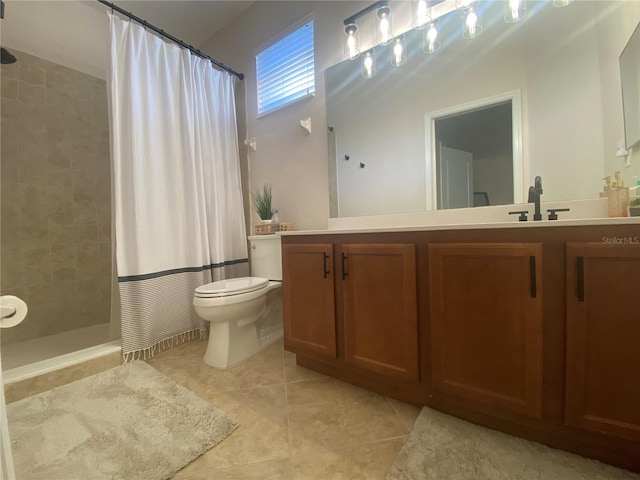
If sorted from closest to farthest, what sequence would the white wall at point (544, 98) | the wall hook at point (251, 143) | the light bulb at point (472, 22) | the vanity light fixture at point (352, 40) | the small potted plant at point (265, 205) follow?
the white wall at point (544, 98)
the light bulb at point (472, 22)
the vanity light fixture at point (352, 40)
the small potted plant at point (265, 205)
the wall hook at point (251, 143)

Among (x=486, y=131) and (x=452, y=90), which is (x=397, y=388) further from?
(x=452, y=90)

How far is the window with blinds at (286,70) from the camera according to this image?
2027 millimetres

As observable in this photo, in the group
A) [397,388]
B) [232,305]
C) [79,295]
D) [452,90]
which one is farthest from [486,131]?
[79,295]

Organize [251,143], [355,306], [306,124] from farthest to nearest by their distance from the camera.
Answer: [251,143] → [306,124] → [355,306]

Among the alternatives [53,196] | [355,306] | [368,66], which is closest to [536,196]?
[355,306]

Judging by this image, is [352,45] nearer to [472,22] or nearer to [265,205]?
[472,22]

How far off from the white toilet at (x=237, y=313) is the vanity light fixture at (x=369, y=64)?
1301 mm

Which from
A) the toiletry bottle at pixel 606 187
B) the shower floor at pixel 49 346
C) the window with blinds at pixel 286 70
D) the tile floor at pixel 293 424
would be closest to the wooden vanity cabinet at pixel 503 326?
the tile floor at pixel 293 424

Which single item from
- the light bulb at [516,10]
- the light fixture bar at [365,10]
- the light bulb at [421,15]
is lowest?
the light bulb at [516,10]

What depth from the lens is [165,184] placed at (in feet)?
5.95

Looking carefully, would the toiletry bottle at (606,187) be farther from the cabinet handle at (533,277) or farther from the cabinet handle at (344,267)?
the cabinet handle at (344,267)

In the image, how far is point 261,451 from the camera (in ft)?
3.13

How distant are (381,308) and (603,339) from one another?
0.70m

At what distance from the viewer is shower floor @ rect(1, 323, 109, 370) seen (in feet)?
5.50
